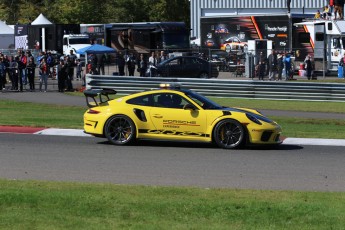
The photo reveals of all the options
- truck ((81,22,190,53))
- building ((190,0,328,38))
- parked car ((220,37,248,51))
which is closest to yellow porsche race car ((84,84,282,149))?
truck ((81,22,190,53))

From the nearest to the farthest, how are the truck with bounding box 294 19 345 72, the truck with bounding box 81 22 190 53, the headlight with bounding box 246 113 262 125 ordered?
the headlight with bounding box 246 113 262 125 < the truck with bounding box 294 19 345 72 < the truck with bounding box 81 22 190 53

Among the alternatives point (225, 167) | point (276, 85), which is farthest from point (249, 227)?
point (276, 85)

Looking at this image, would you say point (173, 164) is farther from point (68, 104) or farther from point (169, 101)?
point (68, 104)

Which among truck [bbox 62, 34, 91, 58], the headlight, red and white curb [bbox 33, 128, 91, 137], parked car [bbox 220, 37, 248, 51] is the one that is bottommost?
red and white curb [bbox 33, 128, 91, 137]

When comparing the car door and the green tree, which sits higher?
the green tree

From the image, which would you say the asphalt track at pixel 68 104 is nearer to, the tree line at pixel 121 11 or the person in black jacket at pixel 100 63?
the person in black jacket at pixel 100 63

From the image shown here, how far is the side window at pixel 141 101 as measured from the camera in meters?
16.3

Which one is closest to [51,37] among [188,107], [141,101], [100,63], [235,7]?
[235,7]

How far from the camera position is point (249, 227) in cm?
823

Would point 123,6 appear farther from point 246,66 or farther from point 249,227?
point 249,227

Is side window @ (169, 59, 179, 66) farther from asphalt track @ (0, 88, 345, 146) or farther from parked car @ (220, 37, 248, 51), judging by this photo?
parked car @ (220, 37, 248, 51)

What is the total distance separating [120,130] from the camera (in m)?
16.2

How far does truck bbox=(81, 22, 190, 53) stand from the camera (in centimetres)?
5019

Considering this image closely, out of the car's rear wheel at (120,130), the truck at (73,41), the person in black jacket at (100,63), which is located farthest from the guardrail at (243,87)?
the truck at (73,41)
